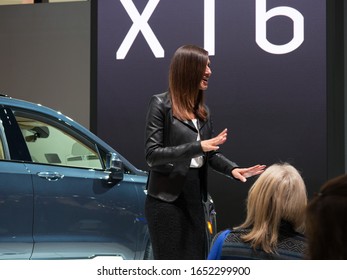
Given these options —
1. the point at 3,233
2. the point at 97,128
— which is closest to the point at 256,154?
the point at 97,128

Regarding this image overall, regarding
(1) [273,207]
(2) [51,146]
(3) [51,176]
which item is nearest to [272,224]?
(1) [273,207]

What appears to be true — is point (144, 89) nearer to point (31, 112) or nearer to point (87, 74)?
point (31, 112)

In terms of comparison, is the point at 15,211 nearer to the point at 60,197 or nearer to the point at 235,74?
the point at 60,197

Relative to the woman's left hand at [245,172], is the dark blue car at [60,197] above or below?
below

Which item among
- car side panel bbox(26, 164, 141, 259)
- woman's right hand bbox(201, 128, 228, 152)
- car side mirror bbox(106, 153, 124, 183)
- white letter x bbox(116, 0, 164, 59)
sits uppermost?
white letter x bbox(116, 0, 164, 59)

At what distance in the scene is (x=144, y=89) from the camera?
6.64 m

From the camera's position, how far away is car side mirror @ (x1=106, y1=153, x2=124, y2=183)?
5410 millimetres

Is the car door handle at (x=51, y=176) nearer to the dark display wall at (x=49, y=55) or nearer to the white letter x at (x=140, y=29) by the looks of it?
the white letter x at (x=140, y=29)

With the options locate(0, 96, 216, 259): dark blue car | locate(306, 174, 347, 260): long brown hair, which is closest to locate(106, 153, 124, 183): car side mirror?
locate(0, 96, 216, 259): dark blue car

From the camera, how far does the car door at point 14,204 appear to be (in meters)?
4.63

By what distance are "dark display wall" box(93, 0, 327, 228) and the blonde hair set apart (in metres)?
3.55

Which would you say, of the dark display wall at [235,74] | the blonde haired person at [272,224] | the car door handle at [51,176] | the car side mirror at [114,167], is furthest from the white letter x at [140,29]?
the blonde haired person at [272,224]

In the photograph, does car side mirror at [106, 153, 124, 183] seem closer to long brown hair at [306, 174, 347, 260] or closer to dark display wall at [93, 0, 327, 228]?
dark display wall at [93, 0, 327, 228]

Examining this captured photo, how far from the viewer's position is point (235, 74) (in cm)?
638
